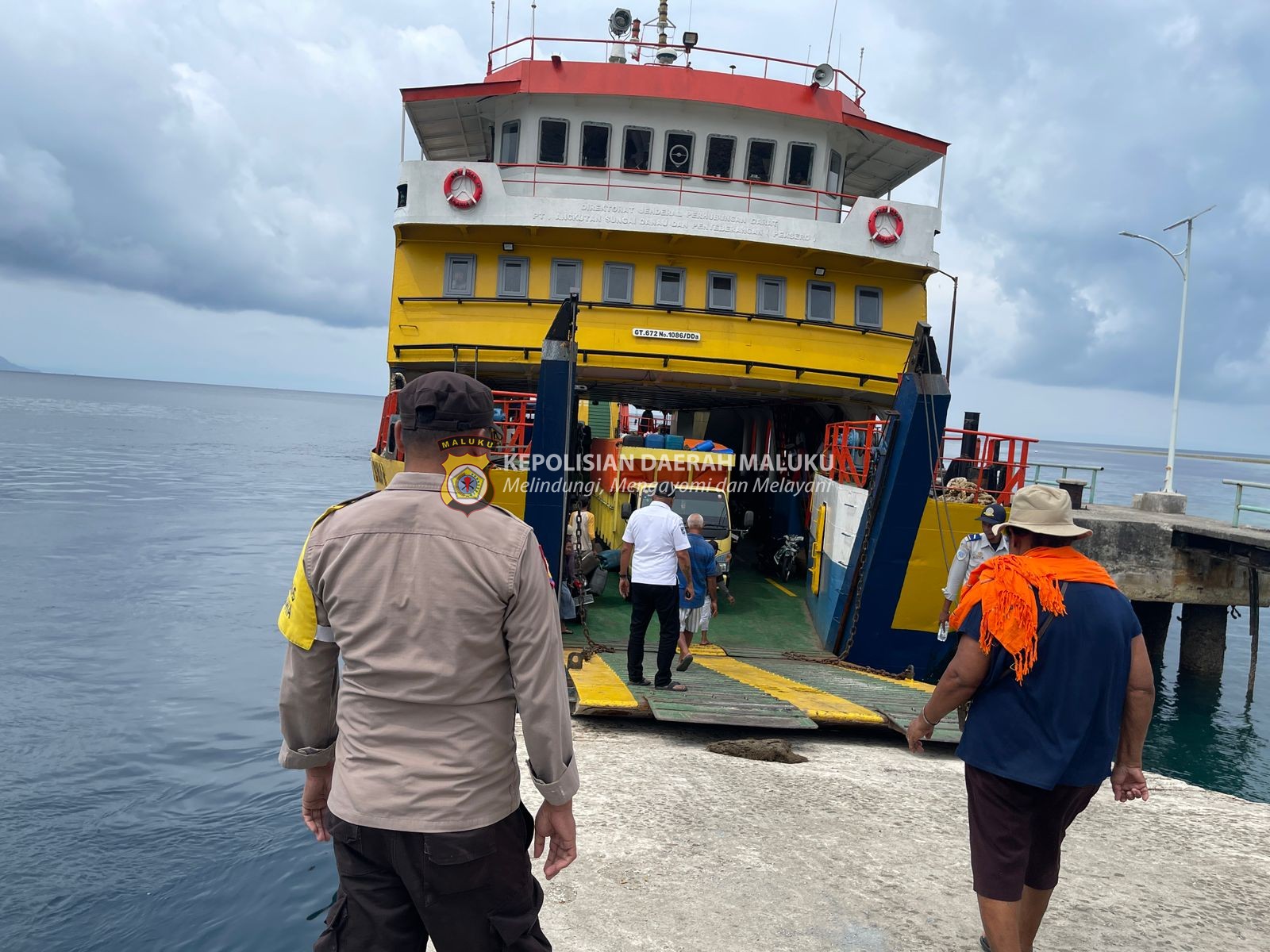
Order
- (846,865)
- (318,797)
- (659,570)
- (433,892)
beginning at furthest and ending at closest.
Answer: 1. (659,570)
2. (846,865)
3. (318,797)
4. (433,892)

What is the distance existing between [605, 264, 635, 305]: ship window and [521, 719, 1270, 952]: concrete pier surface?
7.75 metres

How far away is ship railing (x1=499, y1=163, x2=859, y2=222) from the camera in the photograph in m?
13.3

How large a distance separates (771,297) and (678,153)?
295 centimetres

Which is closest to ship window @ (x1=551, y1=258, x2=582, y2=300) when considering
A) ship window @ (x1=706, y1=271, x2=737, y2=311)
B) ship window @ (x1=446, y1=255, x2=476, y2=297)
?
ship window @ (x1=446, y1=255, x2=476, y2=297)

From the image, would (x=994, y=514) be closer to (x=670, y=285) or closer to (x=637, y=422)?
(x=670, y=285)

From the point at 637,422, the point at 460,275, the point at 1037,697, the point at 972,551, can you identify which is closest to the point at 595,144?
the point at 460,275

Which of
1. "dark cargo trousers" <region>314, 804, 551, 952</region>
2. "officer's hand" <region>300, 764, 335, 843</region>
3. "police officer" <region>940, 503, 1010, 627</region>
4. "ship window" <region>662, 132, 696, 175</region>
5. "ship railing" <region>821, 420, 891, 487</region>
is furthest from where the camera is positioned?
"ship window" <region>662, 132, 696, 175</region>

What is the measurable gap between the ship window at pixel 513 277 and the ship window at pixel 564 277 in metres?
0.36

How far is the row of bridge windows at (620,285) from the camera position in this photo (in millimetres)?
12523

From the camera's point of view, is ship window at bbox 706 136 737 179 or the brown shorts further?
ship window at bbox 706 136 737 179

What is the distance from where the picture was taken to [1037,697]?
302cm

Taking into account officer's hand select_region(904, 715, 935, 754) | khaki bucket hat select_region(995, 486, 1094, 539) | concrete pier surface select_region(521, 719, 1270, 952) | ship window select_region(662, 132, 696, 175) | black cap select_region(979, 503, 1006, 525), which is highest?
ship window select_region(662, 132, 696, 175)

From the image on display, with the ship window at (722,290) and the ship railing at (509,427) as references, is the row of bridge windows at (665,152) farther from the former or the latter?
the ship railing at (509,427)

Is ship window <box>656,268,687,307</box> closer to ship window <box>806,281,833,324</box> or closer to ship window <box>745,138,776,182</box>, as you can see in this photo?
ship window <box>806,281,833,324</box>
